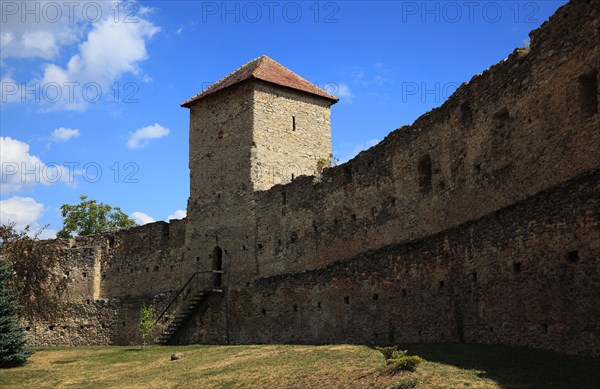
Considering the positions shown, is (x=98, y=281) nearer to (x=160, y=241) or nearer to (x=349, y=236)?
(x=160, y=241)

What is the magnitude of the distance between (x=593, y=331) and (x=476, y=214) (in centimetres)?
645

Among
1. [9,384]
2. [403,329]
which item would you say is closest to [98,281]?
[9,384]

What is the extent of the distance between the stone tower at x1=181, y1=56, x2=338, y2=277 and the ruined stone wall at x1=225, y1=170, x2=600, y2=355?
5.98 metres

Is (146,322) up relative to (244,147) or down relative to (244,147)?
down

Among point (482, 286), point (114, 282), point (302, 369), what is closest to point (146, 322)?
point (114, 282)

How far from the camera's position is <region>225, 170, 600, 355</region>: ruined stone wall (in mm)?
12484

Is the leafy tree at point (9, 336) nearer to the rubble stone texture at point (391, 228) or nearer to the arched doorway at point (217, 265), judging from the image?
the rubble stone texture at point (391, 228)

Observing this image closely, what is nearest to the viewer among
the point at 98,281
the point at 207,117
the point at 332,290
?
the point at 332,290

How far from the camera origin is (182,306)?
3019 cm

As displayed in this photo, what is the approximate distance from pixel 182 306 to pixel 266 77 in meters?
10.4

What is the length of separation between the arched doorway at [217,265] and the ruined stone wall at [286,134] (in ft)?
10.8

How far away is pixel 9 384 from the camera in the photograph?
2047 cm

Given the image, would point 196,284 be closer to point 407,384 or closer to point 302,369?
point 302,369

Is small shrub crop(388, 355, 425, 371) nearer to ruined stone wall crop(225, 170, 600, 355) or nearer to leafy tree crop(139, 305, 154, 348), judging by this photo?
ruined stone wall crop(225, 170, 600, 355)
